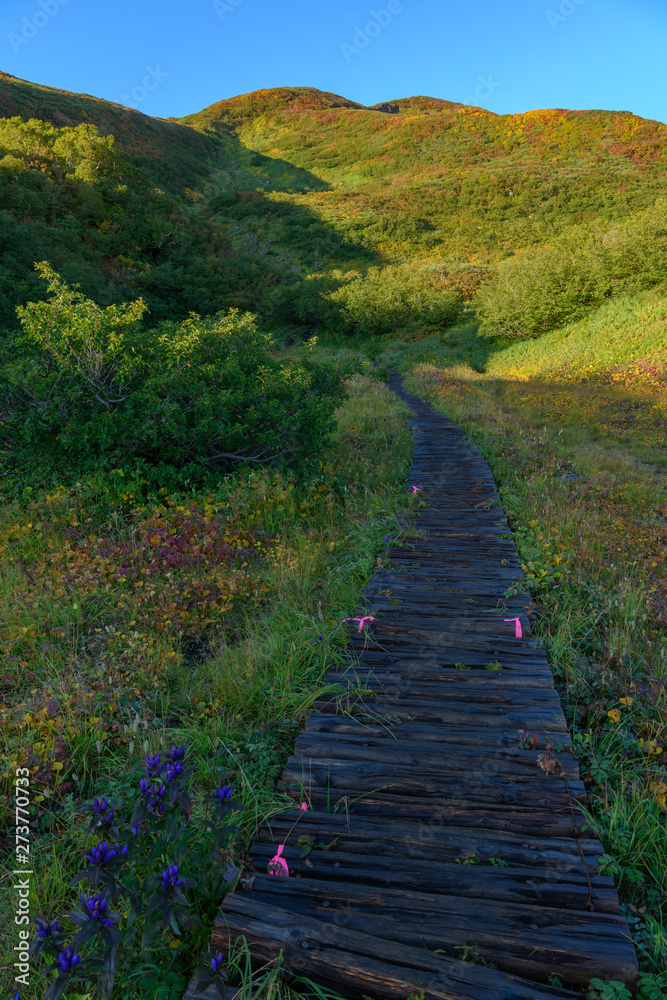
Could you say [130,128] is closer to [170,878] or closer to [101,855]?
[101,855]

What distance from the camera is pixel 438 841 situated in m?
2.25

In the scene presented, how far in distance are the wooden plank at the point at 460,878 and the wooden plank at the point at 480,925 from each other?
40 mm

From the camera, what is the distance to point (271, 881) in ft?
6.93

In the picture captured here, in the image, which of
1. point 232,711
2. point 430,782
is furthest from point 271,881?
point 232,711

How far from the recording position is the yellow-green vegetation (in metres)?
2.28

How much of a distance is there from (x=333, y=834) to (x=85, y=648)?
8.46ft

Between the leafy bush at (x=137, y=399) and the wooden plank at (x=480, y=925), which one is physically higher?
the leafy bush at (x=137, y=399)

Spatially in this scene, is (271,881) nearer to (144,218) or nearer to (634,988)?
(634,988)

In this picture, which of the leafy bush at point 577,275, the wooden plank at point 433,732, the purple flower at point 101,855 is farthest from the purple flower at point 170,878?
the leafy bush at point 577,275

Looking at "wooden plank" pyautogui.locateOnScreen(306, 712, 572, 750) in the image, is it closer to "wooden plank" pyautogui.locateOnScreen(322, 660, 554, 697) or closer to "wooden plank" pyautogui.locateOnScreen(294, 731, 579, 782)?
"wooden plank" pyautogui.locateOnScreen(294, 731, 579, 782)

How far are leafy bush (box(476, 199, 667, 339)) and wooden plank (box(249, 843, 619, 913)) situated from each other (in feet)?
93.1

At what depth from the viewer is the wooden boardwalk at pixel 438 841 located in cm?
179

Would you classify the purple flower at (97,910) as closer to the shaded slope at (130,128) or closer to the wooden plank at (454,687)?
the wooden plank at (454,687)

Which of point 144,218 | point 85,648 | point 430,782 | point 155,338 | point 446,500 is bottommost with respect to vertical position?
point 85,648
